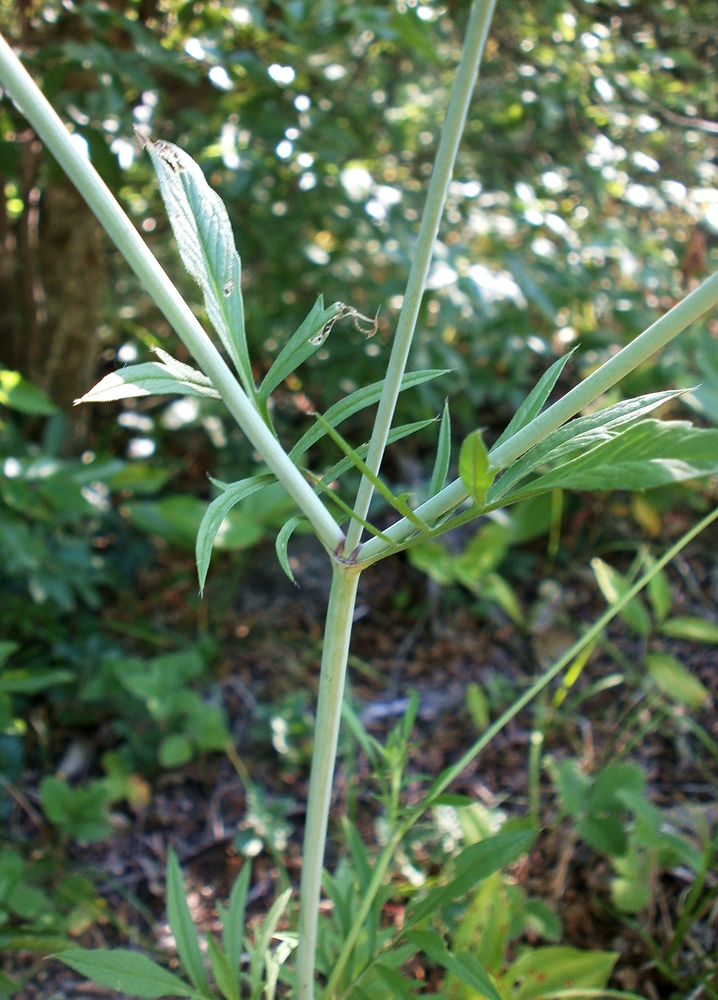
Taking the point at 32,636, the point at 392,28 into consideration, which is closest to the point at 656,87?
the point at 392,28

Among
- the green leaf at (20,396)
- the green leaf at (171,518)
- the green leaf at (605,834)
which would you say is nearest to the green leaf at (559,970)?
the green leaf at (605,834)

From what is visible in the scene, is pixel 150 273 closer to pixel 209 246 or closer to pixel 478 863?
pixel 209 246

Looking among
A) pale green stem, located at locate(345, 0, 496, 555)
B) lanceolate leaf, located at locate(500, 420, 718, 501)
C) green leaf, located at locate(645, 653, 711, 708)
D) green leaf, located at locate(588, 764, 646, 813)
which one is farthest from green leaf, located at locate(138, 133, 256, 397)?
green leaf, located at locate(645, 653, 711, 708)

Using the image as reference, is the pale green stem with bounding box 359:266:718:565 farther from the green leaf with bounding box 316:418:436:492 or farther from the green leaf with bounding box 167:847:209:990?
the green leaf with bounding box 167:847:209:990

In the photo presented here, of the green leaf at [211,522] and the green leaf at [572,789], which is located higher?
the green leaf at [211,522]

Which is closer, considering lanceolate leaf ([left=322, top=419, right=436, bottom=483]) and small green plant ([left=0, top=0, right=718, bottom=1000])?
small green plant ([left=0, top=0, right=718, bottom=1000])

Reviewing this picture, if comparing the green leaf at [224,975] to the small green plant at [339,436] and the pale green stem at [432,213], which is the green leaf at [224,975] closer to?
the small green plant at [339,436]
